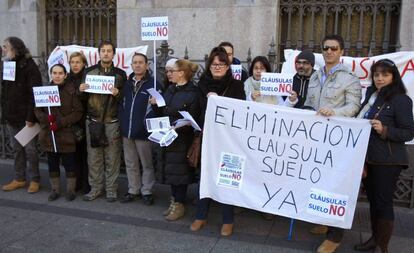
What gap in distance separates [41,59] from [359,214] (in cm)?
675

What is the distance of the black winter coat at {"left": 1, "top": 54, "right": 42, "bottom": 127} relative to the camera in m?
5.89

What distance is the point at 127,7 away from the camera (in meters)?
8.73

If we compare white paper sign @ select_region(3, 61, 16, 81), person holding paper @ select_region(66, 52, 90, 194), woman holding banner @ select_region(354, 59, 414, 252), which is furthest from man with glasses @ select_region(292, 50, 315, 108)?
white paper sign @ select_region(3, 61, 16, 81)

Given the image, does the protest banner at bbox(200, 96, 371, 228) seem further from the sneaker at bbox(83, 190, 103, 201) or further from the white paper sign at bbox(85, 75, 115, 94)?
the sneaker at bbox(83, 190, 103, 201)

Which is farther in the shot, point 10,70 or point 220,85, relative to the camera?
point 10,70

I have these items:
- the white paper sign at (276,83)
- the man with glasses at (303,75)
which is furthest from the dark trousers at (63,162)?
A: the man with glasses at (303,75)

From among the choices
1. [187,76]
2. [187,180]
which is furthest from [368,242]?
[187,76]

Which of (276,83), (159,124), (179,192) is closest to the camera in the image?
(276,83)

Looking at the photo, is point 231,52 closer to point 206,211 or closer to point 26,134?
point 206,211

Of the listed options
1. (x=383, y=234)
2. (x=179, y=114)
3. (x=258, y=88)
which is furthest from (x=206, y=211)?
(x=383, y=234)

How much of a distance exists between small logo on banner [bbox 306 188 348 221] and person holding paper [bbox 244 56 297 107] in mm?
1132

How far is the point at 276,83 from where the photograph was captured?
187 inches

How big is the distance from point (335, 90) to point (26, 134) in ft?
13.1

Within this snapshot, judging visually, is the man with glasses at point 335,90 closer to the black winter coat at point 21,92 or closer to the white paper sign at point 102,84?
the white paper sign at point 102,84
